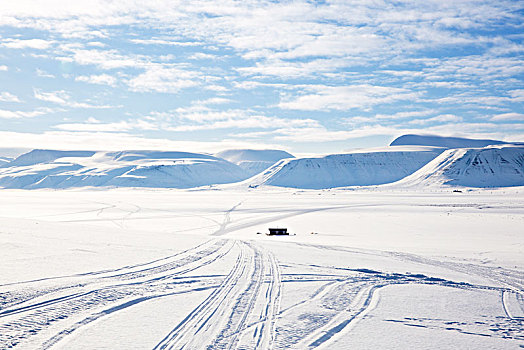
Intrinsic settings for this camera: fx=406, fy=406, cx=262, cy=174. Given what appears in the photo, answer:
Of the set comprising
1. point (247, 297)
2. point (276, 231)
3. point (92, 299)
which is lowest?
point (276, 231)

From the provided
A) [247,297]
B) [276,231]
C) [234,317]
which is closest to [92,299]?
[234,317]

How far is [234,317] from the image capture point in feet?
24.7

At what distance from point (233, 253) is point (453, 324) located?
963cm

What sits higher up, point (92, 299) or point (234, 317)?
point (92, 299)

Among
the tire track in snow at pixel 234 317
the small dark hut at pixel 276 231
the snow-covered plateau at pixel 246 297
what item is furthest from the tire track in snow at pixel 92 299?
the small dark hut at pixel 276 231

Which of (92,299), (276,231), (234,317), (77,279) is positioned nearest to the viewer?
(234,317)

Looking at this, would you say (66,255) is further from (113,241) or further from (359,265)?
(359,265)

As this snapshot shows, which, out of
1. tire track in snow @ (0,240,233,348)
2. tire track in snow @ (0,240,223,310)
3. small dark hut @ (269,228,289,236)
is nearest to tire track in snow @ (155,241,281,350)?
tire track in snow @ (0,240,233,348)

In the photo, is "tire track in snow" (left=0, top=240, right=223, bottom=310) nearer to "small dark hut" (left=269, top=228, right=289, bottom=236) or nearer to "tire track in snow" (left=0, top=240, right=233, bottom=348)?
"tire track in snow" (left=0, top=240, right=233, bottom=348)

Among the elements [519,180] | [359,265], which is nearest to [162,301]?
[359,265]

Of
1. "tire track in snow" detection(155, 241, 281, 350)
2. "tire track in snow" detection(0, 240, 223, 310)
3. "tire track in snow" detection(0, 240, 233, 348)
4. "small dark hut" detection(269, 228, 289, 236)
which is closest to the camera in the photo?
"tire track in snow" detection(155, 241, 281, 350)

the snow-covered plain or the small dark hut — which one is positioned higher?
the snow-covered plain

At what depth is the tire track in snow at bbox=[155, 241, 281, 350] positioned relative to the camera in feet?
20.5

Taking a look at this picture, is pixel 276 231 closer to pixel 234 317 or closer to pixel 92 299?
pixel 92 299
